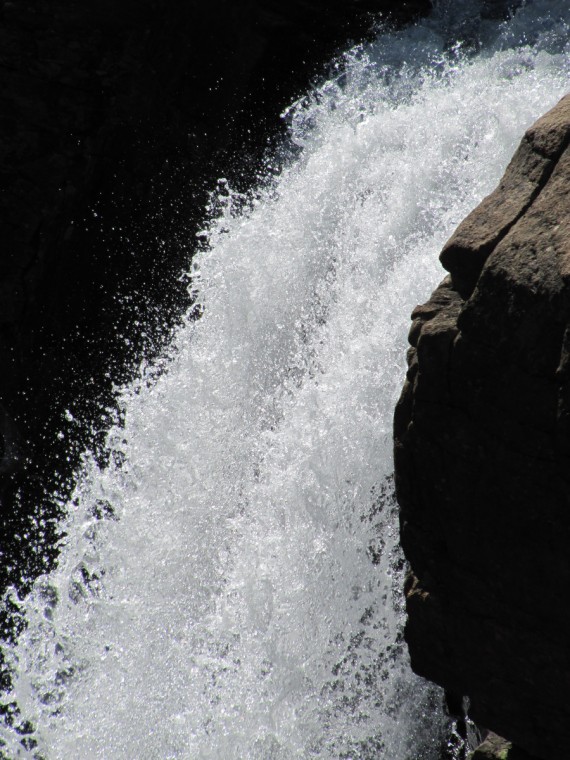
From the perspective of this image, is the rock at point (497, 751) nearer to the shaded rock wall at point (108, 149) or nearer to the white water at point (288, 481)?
the white water at point (288, 481)

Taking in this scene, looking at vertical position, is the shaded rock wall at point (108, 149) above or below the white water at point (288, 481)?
above

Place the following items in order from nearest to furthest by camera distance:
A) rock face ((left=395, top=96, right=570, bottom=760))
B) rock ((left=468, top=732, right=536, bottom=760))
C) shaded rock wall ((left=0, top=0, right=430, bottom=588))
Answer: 1. rock face ((left=395, top=96, right=570, bottom=760))
2. rock ((left=468, top=732, right=536, bottom=760))
3. shaded rock wall ((left=0, top=0, right=430, bottom=588))

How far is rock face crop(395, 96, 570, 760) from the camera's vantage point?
2.46 meters

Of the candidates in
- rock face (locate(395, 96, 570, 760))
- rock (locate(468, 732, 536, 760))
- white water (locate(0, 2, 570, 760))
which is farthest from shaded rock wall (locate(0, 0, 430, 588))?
rock (locate(468, 732, 536, 760))

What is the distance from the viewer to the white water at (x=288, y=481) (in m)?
4.06

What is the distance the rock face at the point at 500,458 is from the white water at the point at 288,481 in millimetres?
→ 1062

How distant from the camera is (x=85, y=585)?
5.10m

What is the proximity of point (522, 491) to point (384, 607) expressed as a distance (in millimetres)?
1672

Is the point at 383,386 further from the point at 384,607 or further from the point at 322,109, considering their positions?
the point at 322,109

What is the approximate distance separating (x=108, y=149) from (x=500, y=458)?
18.4 ft

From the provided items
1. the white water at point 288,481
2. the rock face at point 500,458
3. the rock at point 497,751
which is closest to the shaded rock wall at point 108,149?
the white water at point 288,481

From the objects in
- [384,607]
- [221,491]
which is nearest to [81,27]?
[221,491]

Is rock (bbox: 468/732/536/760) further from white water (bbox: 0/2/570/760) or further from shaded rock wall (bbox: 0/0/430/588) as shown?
shaded rock wall (bbox: 0/0/430/588)

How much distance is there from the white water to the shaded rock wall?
0.94m
